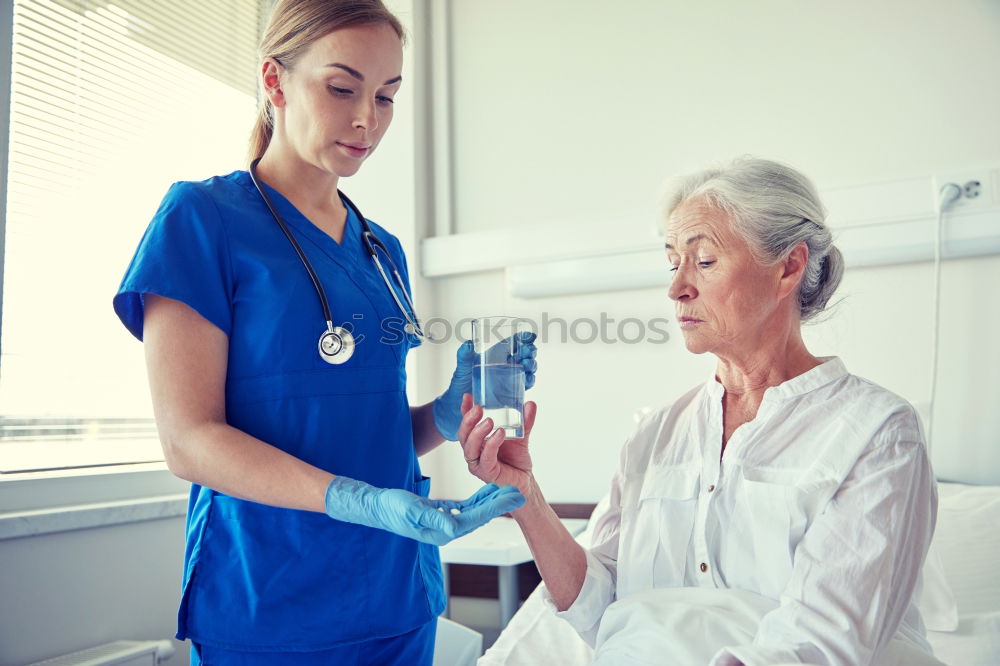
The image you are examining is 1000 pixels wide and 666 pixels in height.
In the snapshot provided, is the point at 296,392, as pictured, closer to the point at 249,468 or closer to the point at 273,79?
the point at 249,468

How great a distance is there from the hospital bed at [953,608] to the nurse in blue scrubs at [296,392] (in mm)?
532

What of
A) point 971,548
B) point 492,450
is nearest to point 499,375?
point 492,450

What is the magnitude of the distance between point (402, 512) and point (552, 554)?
0.47 meters

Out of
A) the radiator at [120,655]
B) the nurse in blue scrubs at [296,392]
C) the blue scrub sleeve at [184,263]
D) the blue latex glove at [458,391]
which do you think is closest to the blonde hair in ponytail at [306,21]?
the nurse in blue scrubs at [296,392]

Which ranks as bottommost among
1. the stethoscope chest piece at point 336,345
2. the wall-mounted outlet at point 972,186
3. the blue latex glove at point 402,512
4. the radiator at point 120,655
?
the radiator at point 120,655

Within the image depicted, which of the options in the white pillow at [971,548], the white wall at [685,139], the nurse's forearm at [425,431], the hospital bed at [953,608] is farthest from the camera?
the white wall at [685,139]

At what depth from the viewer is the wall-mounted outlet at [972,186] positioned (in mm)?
2082

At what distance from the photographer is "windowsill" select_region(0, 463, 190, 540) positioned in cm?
177

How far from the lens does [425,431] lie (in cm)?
146

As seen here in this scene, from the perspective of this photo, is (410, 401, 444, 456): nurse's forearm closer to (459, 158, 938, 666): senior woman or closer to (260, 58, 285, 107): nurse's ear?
(459, 158, 938, 666): senior woman

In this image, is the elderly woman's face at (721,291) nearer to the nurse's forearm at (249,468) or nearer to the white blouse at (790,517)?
the white blouse at (790,517)

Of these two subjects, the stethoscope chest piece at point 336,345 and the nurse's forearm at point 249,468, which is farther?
the stethoscope chest piece at point 336,345

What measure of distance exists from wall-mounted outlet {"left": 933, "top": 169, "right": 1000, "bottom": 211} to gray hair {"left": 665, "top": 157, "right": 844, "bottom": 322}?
907 mm

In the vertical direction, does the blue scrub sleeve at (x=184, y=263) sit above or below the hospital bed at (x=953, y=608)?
above
